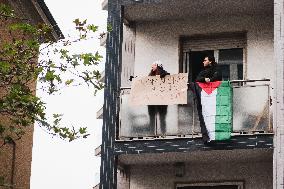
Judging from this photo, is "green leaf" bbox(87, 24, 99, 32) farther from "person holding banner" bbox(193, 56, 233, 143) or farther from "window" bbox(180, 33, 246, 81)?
"window" bbox(180, 33, 246, 81)

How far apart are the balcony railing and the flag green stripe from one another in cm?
17

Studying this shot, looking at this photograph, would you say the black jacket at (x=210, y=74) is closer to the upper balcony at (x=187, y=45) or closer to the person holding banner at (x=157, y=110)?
the upper balcony at (x=187, y=45)

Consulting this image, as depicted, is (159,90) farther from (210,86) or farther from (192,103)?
(210,86)

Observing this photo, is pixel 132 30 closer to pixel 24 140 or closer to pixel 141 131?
pixel 141 131

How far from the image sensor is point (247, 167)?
17.9 metres

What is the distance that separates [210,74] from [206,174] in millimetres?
2280

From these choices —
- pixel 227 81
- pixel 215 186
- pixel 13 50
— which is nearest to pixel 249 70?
pixel 227 81

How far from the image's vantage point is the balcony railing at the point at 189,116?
674 inches

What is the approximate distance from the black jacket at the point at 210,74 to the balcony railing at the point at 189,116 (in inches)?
17.0

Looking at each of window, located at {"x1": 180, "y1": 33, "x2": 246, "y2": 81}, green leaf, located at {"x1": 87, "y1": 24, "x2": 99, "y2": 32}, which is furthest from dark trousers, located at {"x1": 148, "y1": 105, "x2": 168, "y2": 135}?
green leaf, located at {"x1": 87, "y1": 24, "x2": 99, "y2": 32}

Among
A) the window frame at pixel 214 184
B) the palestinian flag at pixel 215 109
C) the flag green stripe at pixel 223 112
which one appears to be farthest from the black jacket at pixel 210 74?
the window frame at pixel 214 184

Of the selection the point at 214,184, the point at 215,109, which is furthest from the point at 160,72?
the point at 214,184

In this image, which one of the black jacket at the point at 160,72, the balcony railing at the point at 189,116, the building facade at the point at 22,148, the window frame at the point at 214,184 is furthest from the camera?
the building facade at the point at 22,148

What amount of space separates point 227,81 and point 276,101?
116 cm
